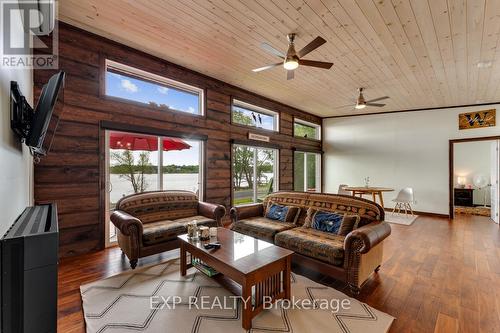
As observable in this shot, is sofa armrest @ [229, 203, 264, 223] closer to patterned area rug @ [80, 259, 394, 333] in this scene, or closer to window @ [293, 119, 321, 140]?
patterned area rug @ [80, 259, 394, 333]

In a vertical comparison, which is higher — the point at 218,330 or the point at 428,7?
the point at 428,7

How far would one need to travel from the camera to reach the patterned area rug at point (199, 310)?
188cm

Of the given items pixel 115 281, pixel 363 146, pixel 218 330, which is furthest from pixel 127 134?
pixel 363 146

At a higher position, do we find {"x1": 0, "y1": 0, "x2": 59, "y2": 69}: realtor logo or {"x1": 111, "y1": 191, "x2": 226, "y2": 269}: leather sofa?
{"x1": 0, "y1": 0, "x2": 59, "y2": 69}: realtor logo

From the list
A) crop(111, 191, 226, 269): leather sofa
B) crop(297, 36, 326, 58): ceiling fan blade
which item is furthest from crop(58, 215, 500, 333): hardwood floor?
crop(297, 36, 326, 58): ceiling fan blade

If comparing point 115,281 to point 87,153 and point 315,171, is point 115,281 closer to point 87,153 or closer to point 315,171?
point 87,153

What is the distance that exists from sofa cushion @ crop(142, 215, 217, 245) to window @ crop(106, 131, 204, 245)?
885 mm

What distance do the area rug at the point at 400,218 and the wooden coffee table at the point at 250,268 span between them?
4607mm

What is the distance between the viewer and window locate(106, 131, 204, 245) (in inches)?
147

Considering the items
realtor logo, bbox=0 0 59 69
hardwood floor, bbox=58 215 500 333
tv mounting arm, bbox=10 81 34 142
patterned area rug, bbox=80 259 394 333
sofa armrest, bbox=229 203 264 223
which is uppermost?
realtor logo, bbox=0 0 59 69

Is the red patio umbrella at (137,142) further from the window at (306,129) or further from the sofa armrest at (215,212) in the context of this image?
the window at (306,129)

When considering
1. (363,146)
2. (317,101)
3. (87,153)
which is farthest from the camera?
(363,146)

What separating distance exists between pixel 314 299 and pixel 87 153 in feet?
11.6

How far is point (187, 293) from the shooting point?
7.75ft
